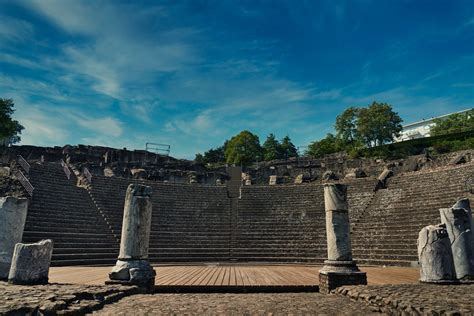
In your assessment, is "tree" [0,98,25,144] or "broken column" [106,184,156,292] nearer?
"broken column" [106,184,156,292]

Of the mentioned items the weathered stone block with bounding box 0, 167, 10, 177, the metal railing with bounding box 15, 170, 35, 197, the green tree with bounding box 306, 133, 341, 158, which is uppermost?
the green tree with bounding box 306, 133, 341, 158

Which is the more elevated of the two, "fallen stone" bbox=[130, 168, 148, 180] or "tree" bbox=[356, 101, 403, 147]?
"tree" bbox=[356, 101, 403, 147]

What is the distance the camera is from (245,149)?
52906 mm

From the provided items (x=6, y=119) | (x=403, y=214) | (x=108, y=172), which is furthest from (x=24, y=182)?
(x=6, y=119)

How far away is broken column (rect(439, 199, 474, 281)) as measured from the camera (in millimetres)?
8430

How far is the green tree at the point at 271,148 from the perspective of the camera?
179ft

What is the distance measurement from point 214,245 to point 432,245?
33.4 feet

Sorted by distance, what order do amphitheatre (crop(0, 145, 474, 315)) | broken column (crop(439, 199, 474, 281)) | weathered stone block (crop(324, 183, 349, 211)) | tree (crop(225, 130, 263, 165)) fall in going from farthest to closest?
tree (crop(225, 130, 263, 165)) < weathered stone block (crop(324, 183, 349, 211)) < broken column (crop(439, 199, 474, 281)) < amphitheatre (crop(0, 145, 474, 315))

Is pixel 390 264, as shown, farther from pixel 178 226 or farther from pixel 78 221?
pixel 78 221

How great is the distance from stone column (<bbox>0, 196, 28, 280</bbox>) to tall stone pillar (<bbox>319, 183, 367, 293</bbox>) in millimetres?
7927

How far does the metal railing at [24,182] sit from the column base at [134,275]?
10239 mm

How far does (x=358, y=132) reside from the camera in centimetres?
4372

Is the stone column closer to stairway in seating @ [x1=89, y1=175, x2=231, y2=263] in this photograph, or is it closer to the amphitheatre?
the amphitheatre

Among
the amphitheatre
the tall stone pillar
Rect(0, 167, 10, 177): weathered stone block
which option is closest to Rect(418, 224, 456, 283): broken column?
the amphitheatre
